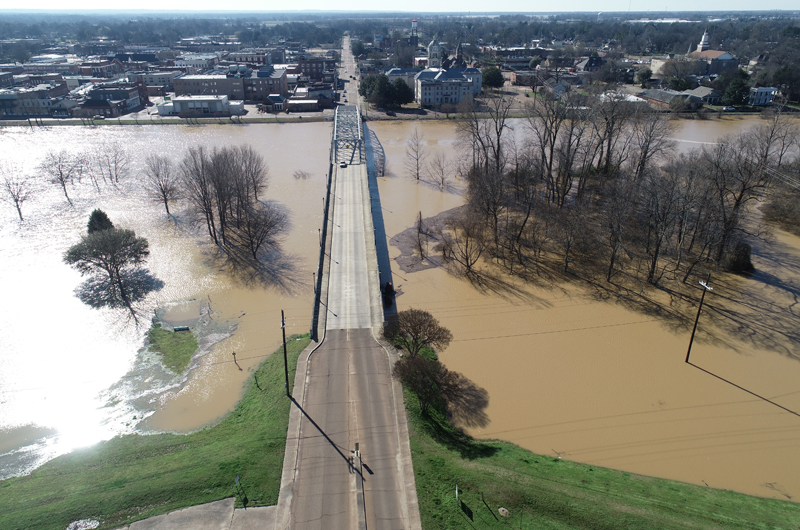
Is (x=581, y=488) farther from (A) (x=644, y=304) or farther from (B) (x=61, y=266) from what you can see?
(B) (x=61, y=266)

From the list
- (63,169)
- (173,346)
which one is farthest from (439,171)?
(63,169)

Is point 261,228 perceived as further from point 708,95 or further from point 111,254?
point 708,95

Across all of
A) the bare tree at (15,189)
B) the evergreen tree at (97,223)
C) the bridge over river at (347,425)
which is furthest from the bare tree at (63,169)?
the bridge over river at (347,425)

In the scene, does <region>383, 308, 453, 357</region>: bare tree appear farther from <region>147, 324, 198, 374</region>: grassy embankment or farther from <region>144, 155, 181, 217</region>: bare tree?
<region>144, 155, 181, 217</region>: bare tree

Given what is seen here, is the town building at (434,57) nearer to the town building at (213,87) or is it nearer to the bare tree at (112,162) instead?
the town building at (213,87)

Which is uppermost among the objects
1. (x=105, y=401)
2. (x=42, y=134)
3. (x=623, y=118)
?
(x=623, y=118)

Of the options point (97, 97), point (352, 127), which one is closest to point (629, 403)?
point (352, 127)
